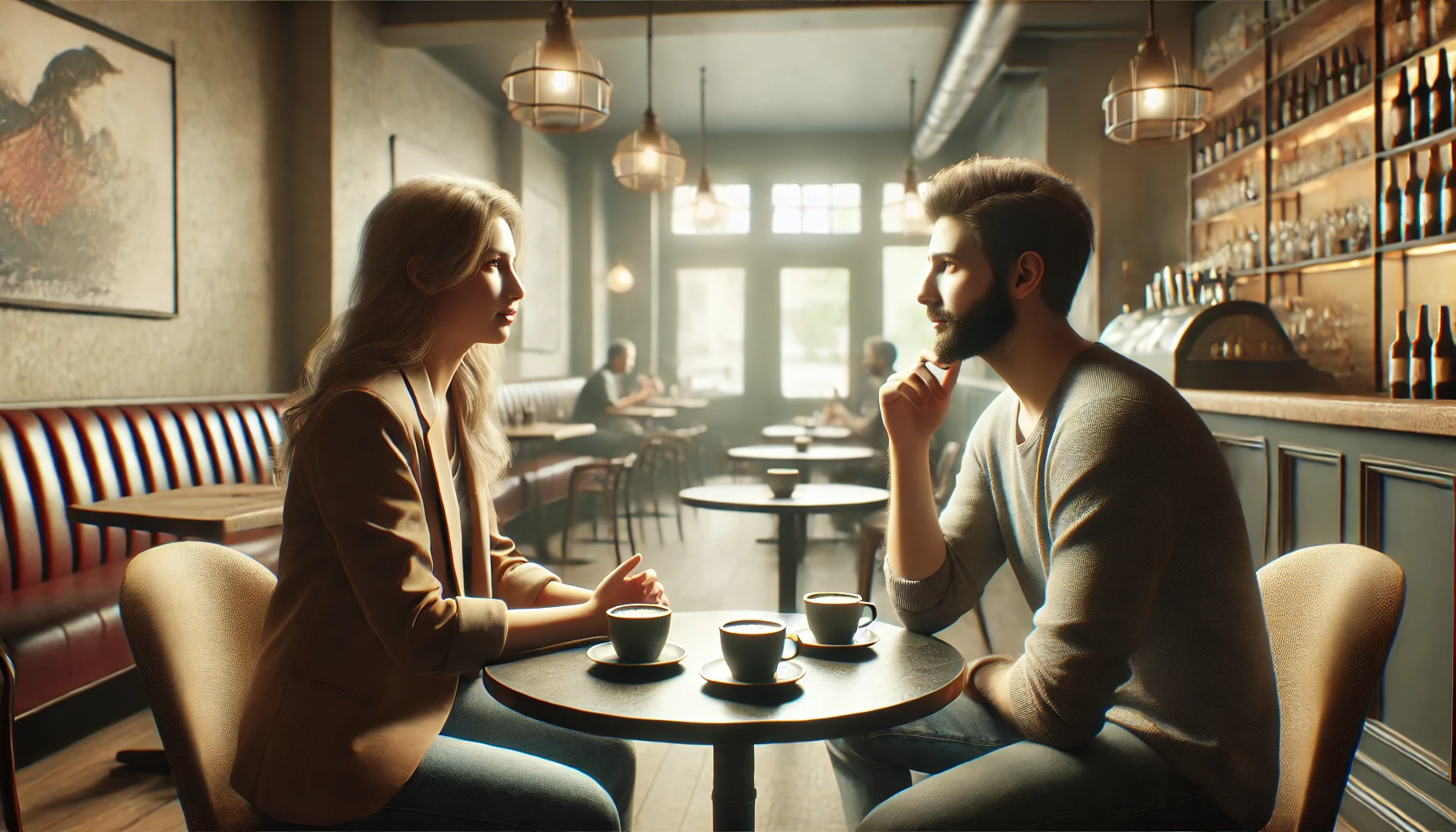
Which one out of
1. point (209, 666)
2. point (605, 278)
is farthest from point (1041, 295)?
point (605, 278)

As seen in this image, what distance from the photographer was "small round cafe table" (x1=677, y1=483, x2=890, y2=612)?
2.87 metres

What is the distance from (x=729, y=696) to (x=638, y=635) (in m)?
0.15

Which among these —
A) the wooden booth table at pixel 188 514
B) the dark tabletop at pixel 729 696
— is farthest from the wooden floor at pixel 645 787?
the dark tabletop at pixel 729 696

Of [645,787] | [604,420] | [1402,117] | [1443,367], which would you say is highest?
[1402,117]

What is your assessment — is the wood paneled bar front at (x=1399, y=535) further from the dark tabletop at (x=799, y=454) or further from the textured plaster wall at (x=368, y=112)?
the textured plaster wall at (x=368, y=112)

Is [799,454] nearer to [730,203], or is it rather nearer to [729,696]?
[729,696]

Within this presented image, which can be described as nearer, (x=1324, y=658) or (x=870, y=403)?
(x=1324, y=658)

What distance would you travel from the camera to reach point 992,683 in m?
1.34

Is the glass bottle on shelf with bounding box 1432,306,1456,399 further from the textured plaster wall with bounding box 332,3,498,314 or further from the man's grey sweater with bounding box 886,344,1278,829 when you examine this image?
the textured plaster wall with bounding box 332,3,498,314

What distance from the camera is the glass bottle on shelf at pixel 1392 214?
373 cm

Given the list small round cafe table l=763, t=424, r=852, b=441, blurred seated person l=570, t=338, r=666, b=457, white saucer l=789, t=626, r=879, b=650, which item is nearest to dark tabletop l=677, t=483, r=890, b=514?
white saucer l=789, t=626, r=879, b=650

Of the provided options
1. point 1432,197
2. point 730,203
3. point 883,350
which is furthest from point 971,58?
point 730,203

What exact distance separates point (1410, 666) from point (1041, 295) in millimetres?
1618

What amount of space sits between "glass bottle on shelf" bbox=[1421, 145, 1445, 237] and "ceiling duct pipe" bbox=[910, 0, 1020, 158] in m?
2.16
